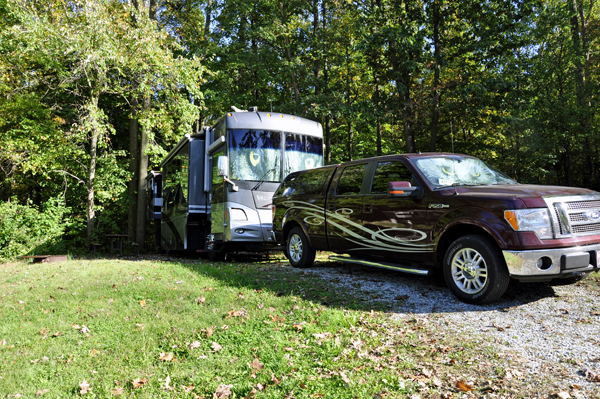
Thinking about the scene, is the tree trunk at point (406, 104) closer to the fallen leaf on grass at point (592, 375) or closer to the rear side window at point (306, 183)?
the rear side window at point (306, 183)

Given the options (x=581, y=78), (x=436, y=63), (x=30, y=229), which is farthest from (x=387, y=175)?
(x=581, y=78)

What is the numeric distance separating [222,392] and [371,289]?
321 centimetres

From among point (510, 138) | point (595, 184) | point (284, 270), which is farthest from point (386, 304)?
point (595, 184)

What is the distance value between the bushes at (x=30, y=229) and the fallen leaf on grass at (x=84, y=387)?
569 inches

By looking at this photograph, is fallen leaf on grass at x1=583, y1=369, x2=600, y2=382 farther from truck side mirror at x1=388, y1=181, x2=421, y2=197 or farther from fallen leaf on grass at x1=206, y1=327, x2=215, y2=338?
fallen leaf on grass at x1=206, y1=327, x2=215, y2=338

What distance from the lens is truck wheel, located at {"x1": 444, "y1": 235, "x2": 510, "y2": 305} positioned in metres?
4.95

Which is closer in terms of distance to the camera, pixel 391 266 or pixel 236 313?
pixel 236 313

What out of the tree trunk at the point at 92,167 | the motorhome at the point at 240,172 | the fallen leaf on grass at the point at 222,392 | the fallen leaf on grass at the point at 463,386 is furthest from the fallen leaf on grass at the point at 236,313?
the tree trunk at the point at 92,167

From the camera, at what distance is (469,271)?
5246mm

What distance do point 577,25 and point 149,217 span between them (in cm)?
2479

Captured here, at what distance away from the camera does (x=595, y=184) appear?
24344mm

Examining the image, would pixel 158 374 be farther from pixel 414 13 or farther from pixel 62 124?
pixel 62 124

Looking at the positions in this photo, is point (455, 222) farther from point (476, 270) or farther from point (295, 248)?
point (295, 248)

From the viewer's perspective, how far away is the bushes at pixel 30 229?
1588cm
